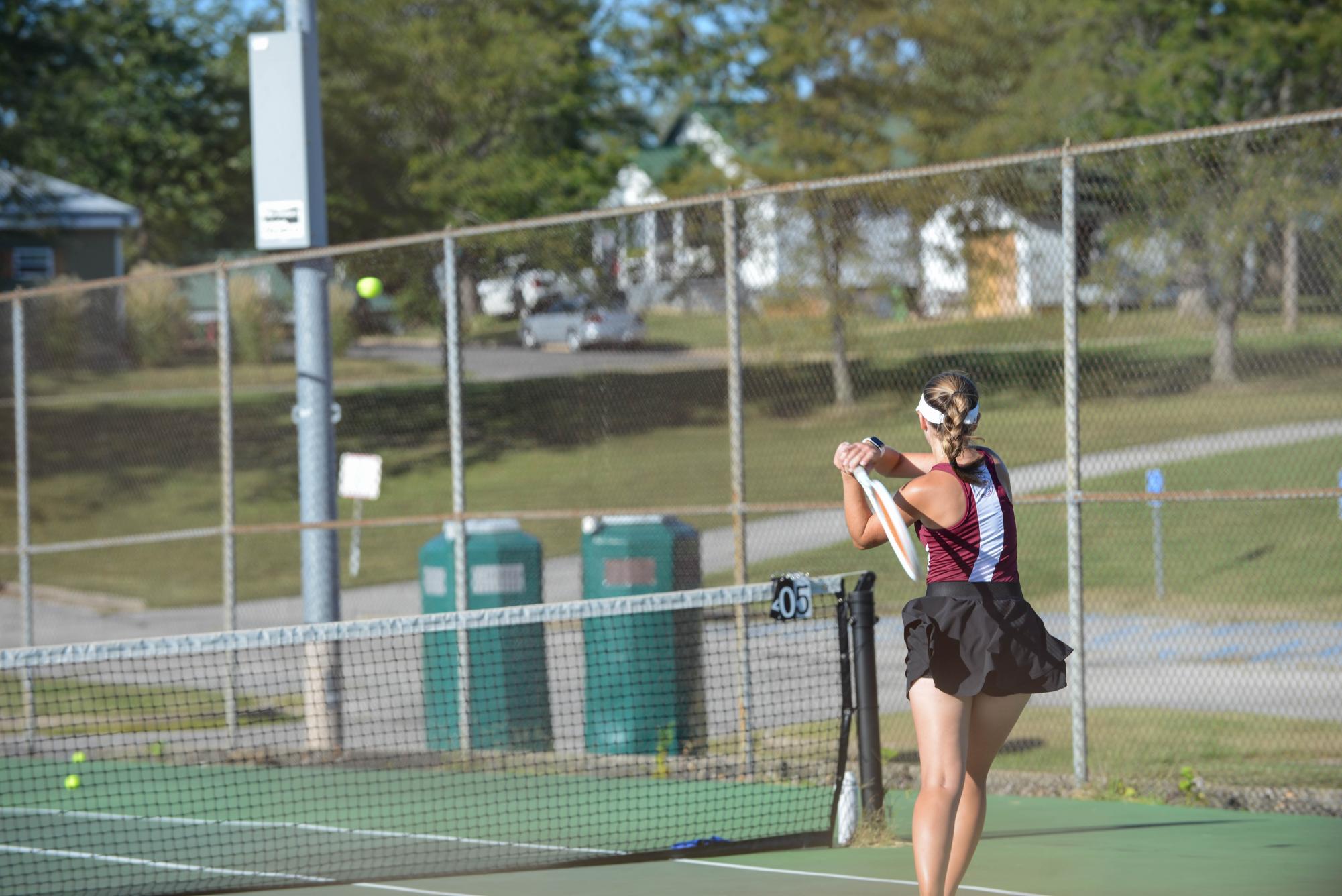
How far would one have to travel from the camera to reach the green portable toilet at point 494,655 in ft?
27.6

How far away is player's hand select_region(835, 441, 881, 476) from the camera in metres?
4.35

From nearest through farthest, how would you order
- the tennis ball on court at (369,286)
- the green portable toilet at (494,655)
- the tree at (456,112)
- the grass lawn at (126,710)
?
the green portable toilet at (494,655), the tennis ball on court at (369,286), the grass lawn at (126,710), the tree at (456,112)

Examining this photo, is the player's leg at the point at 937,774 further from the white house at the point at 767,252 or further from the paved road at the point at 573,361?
the paved road at the point at 573,361

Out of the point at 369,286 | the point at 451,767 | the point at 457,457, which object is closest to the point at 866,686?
the point at 451,767

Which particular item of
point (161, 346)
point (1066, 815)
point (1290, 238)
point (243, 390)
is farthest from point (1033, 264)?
point (243, 390)

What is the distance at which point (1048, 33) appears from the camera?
21.9 metres

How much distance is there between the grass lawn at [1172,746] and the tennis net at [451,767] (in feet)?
3.48

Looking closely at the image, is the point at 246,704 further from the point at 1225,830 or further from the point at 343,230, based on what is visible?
the point at 343,230

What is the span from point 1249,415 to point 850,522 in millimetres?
8232

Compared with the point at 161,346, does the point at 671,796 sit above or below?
below

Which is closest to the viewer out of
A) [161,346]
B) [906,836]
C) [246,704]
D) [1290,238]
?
[906,836]

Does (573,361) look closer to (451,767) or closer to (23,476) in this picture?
(451,767)

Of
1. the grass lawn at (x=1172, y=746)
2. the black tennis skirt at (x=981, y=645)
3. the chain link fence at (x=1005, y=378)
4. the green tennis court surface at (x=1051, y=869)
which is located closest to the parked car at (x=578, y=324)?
the chain link fence at (x=1005, y=378)

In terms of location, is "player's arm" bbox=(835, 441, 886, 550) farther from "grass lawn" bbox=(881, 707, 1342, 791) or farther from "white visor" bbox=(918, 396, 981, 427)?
"grass lawn" bbox=(881, 707, 1342, 791)
